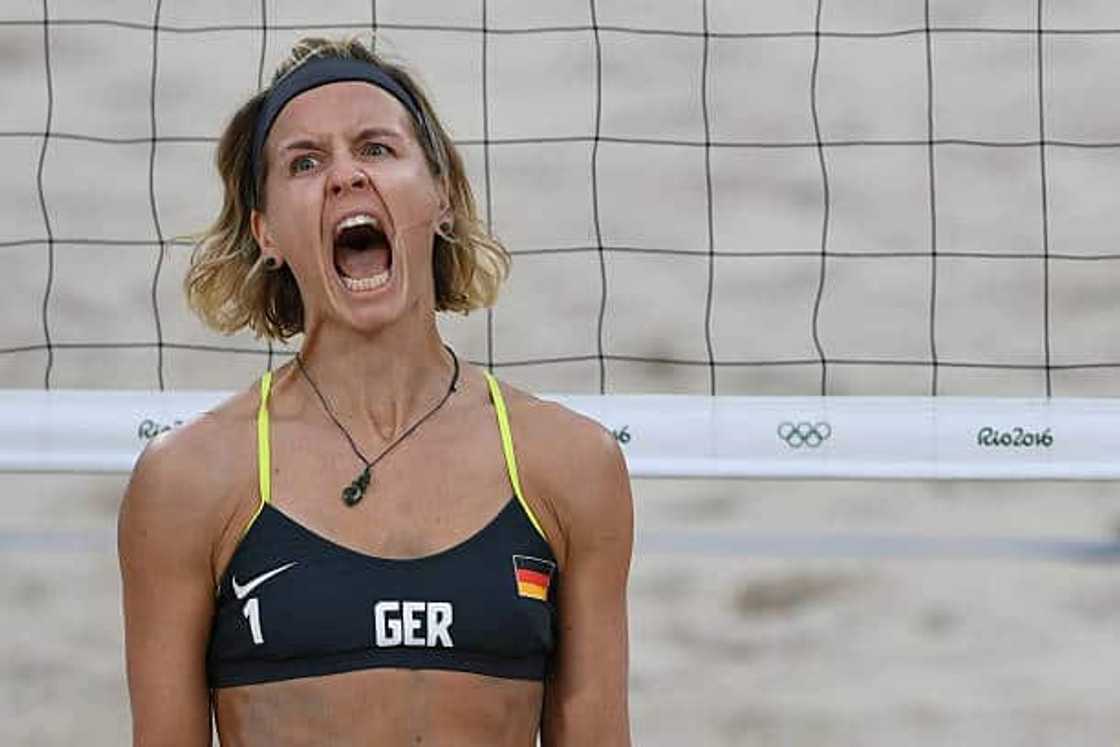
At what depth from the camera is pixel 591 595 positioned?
218 cm

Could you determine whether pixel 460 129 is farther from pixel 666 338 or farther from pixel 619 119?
pixel 666 338

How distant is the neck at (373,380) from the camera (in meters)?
2.19

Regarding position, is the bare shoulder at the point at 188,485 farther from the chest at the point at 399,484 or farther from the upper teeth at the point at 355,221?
the upper teeth at the point at 355,221

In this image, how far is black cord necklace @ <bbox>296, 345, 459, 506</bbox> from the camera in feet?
6.98

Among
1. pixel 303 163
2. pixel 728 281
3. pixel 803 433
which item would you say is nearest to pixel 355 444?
pixel 303 163

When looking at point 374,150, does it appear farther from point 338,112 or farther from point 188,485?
point 188,485

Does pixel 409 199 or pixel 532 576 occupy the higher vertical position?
pixel 409 199

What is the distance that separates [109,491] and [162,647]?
2.34m

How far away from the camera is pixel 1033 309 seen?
4.43m

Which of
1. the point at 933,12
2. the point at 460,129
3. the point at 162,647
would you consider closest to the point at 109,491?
the point at 460,129

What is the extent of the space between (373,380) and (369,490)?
12 centimetres

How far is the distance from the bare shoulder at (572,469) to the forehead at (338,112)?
11.6 inches

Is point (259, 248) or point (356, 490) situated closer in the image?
point (356, 490)

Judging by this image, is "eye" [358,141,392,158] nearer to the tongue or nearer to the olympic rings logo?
the tongue
